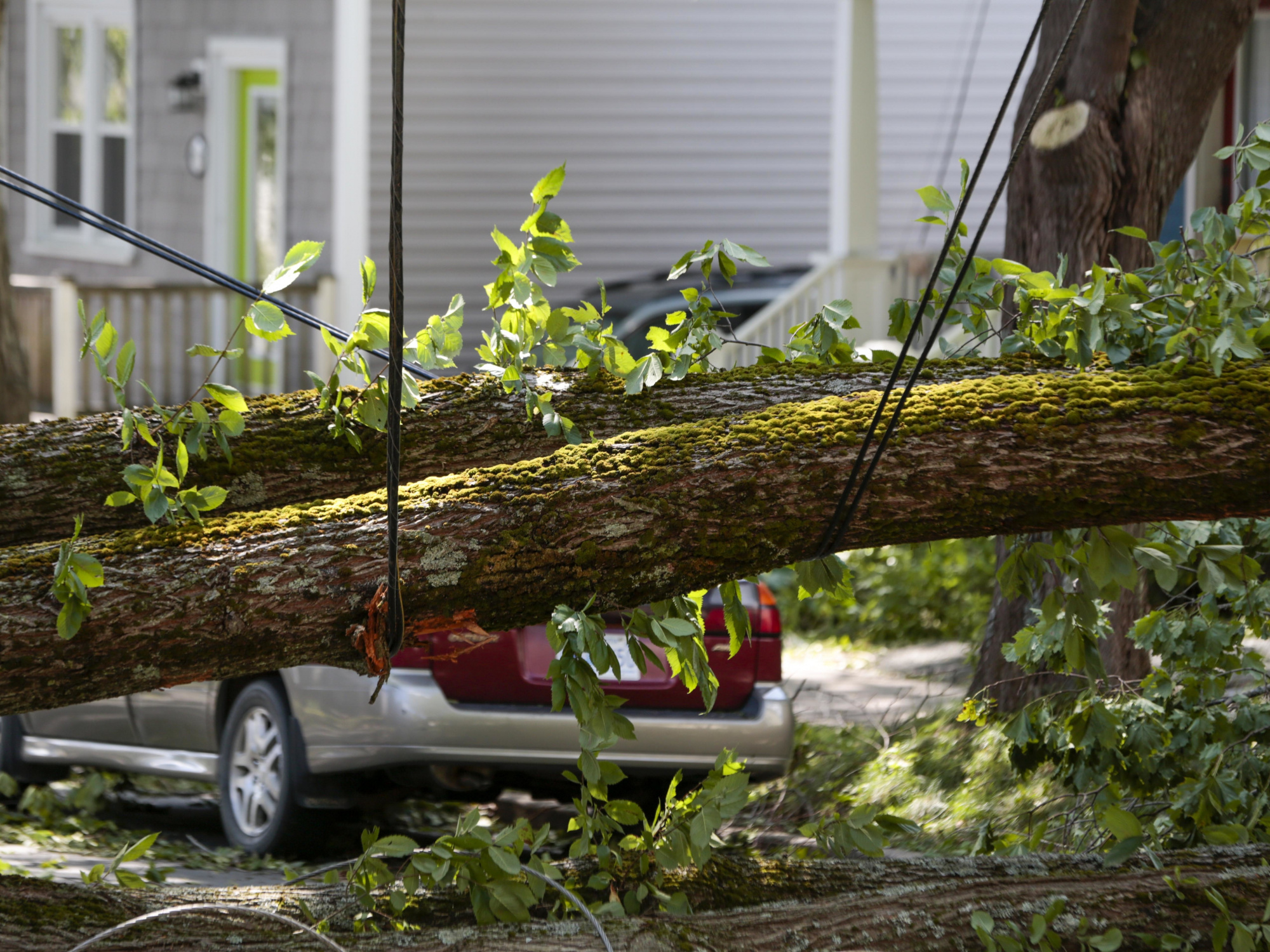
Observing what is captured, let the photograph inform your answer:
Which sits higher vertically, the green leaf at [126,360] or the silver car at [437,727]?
the green leaf at [126,360]

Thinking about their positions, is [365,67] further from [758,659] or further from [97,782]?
[758,659]

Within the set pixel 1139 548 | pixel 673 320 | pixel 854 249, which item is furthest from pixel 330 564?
pixel 854 249

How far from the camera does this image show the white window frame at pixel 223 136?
1277 centimetres

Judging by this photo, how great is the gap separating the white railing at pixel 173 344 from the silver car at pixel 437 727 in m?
5.60

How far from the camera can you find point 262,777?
5.37 meters

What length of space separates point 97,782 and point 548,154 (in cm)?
888

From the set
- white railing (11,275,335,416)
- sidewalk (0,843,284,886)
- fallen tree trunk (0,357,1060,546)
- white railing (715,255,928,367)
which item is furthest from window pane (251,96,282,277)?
fallen tree trunk (0,357,1060,546)

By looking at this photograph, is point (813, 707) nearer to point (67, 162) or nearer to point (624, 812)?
point (624, 812)

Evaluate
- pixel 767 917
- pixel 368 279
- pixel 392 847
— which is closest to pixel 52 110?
pixel 368 279

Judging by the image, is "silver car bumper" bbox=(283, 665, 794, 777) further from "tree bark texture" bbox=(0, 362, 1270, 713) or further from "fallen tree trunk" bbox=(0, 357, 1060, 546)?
"tree bark texture" bbox=(0, 362, 1270, 713)

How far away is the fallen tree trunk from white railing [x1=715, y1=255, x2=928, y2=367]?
21.8 feet

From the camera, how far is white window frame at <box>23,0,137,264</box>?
14320 millimetres

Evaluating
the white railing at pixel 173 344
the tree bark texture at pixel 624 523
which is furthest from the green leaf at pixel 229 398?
the white railing at pixel 173 344

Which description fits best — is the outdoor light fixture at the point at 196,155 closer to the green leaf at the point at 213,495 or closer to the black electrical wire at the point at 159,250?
the black electrical wire at the point at 159,250
